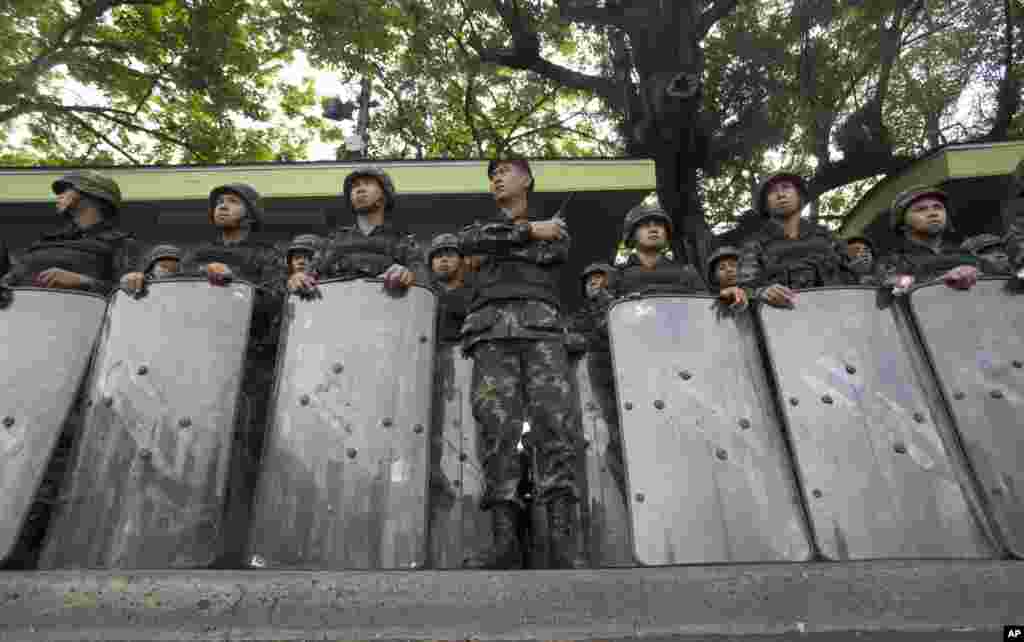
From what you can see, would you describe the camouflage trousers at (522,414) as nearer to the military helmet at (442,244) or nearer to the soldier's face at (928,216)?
the military helmet at (442,244)

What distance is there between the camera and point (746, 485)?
217cm

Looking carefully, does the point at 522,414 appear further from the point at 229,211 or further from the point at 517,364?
the point at 229,211

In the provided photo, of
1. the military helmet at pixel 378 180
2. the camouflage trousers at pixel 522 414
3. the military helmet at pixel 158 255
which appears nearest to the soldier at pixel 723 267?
the camouflage trousers at pixel 522 414

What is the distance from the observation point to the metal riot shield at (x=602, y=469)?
247cm

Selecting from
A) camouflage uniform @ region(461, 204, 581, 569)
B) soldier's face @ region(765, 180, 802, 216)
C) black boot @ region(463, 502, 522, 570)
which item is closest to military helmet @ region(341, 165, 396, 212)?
camouflage uniform @ region(461, 204, 581, 569)

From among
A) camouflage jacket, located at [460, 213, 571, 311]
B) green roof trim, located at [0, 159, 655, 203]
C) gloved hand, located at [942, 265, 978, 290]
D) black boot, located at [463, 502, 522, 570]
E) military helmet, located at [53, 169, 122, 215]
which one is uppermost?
green roof trim, located at [0, 159, 655, 203]

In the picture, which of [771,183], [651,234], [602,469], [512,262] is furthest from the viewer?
[771,183]

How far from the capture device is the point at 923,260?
3330 mm

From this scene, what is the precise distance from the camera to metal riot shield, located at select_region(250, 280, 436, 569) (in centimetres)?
211

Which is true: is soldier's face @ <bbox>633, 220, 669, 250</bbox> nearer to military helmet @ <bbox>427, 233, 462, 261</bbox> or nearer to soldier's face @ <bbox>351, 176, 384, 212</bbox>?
military helmet @ <bbox>427, 233, 462, 261</bbox>

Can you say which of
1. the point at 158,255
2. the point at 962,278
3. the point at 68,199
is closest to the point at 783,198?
the point at 962,278

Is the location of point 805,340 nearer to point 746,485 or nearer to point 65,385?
point 746,485

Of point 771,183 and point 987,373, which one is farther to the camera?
point 771,183

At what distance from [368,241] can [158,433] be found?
4.69 feet
